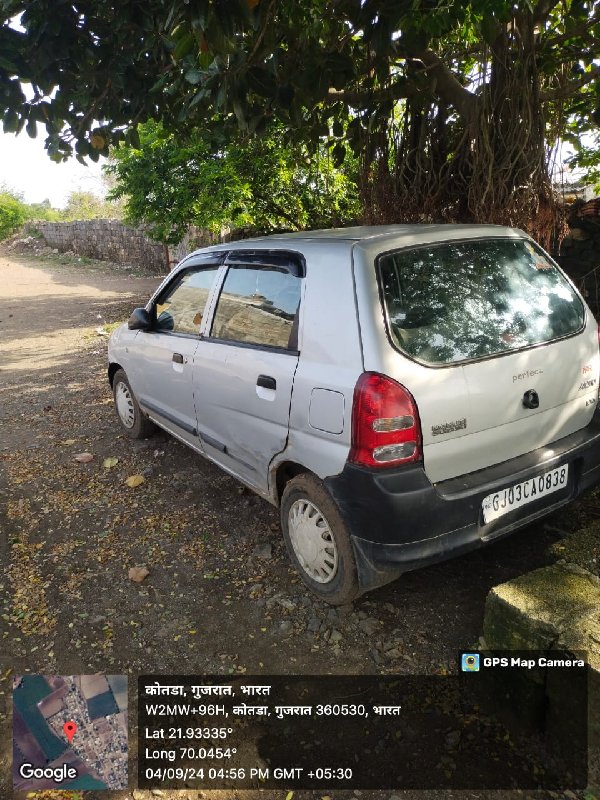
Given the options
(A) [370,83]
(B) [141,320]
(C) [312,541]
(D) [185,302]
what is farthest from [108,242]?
(C) [312,541]

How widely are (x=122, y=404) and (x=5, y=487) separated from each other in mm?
1183

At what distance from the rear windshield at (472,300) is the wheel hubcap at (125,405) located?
314 centimetres

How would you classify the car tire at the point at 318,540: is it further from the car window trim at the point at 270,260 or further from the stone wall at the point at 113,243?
the stone wall at the point at 113,243

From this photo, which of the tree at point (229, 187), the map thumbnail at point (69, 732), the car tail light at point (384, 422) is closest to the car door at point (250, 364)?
the car tail light at point (384, 422)

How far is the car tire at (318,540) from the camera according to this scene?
8.55ft

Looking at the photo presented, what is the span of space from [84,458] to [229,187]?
515 centimetres

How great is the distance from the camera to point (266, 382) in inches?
115

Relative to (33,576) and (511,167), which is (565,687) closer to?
(33,576)

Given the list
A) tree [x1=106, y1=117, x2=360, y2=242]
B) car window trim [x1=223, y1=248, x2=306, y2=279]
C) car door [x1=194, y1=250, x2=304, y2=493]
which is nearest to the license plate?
car door [x1=194, y1=250, x2=304, y2=493]

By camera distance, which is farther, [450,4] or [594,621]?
[450,4]

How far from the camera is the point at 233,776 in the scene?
207cm

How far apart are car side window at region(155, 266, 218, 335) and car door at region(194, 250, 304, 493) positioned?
23 cm

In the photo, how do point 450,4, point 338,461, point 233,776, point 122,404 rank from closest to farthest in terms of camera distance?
point 233,776
point 338,461
point 450,4
point 122,404

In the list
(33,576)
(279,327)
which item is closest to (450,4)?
(279,327)
